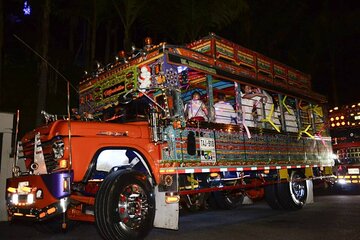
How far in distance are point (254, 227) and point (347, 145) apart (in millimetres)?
7486

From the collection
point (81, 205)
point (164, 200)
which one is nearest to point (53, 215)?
point (81, 205)

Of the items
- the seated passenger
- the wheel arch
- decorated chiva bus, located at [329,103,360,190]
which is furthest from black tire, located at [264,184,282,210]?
the wheel arch

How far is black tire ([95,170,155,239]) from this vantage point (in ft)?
18.2

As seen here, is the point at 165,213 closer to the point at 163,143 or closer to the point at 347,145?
the point at 163,143

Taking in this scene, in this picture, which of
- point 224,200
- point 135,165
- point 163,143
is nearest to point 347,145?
point 224,200

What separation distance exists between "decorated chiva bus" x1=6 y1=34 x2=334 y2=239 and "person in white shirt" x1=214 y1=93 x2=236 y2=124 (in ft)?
0.11

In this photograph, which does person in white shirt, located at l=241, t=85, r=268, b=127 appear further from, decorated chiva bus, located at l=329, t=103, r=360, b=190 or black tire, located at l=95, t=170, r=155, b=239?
decorated chiva bus, located at l=329, t=103, r=360, b=190

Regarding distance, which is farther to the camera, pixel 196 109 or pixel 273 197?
pixel 273 197

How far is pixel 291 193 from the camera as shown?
32.2 feet

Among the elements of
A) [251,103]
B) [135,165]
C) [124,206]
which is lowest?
[124,206]

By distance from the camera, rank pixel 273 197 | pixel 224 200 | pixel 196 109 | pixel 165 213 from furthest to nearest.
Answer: pixel 224 200
pixel 273 197
pixel 196 109
pixel 165 213

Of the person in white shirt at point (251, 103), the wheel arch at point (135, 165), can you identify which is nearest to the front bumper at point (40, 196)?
the wheel arch at point (135, 165)

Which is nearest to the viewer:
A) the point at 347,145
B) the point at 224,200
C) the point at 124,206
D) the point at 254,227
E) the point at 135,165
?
the point at 124,206

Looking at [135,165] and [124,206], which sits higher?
[135,165]
